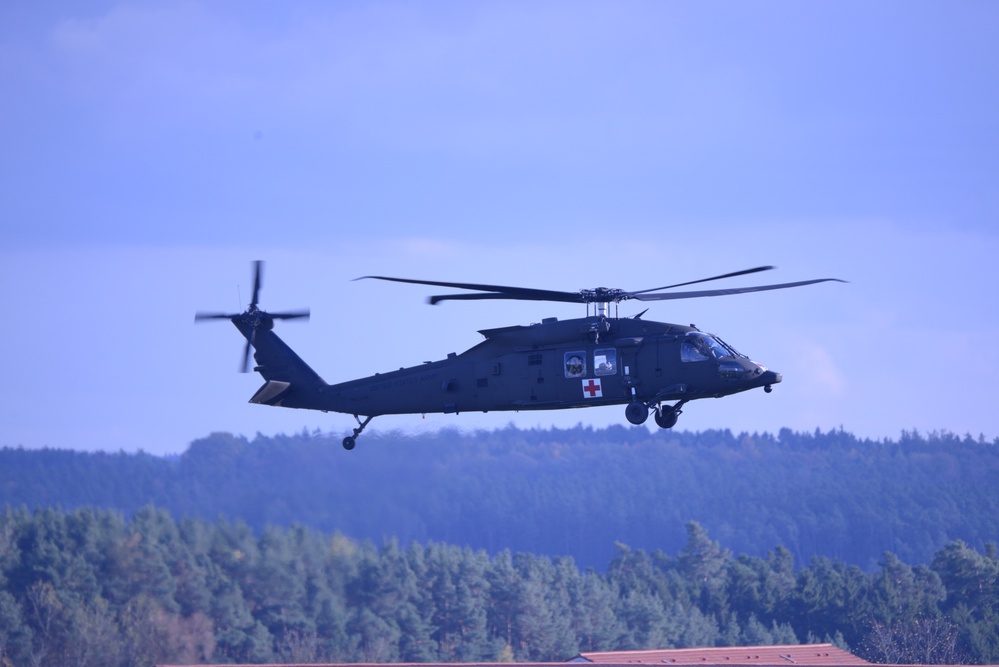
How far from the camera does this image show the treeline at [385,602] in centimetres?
7456

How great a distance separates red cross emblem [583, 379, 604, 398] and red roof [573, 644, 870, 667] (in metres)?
21.0

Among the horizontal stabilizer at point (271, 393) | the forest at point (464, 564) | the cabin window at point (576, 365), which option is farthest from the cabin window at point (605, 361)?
the forest at point (464, 564)

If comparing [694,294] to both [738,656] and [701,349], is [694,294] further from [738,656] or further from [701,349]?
[738,656]

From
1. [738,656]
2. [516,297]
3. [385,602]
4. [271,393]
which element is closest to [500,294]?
[516,297]

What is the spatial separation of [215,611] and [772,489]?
2374 inches

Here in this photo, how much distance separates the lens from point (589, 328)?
3023 centimetres

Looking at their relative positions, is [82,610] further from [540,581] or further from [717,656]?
[717,656]

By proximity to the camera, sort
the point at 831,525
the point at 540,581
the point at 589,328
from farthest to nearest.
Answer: the point at 831,525
the point at 540,581
the point at 589,328

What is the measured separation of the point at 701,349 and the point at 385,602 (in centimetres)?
5399

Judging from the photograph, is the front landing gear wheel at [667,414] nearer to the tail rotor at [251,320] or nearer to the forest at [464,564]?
the tail rotor at [251,320]

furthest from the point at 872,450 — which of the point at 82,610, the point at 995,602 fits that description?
the point at 82,610

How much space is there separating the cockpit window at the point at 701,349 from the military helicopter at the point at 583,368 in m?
Result: 0.02

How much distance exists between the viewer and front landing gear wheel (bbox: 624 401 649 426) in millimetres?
29719

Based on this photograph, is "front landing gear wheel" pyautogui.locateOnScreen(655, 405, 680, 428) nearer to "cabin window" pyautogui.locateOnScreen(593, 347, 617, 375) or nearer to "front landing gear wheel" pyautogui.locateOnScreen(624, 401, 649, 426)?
"front landing gear wheel" pyautogui.locateOnScreen(624, 401, 649, 426)
